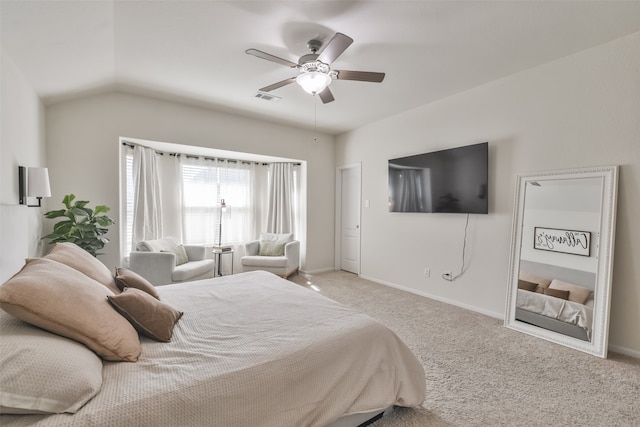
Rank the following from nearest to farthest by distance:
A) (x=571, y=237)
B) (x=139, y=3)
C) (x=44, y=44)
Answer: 1. (x=139, y=3)
2. (x=44, y=44)
3. (x=571, y=237)

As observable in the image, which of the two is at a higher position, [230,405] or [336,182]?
[336,182]

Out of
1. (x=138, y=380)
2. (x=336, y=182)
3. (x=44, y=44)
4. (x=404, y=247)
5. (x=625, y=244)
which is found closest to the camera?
(x=138, y=380)

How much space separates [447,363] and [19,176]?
3898 mm

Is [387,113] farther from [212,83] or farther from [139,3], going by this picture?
[139,3]

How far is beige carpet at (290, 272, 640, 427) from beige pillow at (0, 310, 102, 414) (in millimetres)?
1523

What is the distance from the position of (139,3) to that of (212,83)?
1328 mm

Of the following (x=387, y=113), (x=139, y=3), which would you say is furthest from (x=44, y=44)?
(x=387, y=113)

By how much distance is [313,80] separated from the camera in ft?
7.84

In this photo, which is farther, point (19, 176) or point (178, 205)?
point (178, 205)

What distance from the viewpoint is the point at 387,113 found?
438cm

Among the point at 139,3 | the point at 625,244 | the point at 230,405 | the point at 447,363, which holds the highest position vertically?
the point at 139,3

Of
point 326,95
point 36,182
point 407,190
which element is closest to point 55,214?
point 36,182

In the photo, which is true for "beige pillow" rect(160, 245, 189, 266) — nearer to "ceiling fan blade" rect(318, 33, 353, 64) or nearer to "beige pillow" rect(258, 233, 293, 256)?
"beige pillow" rect(258, 233, 293, 256)

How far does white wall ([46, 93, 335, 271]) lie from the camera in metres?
3.35
